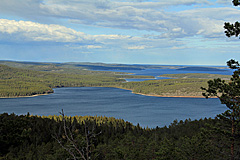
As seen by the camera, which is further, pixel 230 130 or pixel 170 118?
pixel 170 118

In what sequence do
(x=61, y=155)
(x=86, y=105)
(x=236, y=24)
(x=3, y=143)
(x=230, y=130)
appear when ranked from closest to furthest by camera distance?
(x=236, y=24)
(x=230, y=130)
(x=61, y=155)
(x=3, y=143)
(x=86, y=105)

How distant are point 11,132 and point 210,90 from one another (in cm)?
6327

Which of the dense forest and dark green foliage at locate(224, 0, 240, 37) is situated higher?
dark green foliage at locate(224, 0, 240, 37)

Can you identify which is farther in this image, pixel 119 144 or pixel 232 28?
pixel 119 144

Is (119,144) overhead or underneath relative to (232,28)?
underneath

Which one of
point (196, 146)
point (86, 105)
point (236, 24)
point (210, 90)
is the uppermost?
point (236, 24)

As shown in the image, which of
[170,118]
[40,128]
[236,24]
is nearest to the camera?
[236,24]

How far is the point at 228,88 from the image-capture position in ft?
88.1

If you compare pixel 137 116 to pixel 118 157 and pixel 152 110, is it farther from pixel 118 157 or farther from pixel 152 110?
pixel 118 157

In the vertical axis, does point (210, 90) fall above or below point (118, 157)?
above

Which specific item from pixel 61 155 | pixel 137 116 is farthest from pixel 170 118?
pixel 61 155

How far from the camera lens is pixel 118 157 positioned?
53.9m

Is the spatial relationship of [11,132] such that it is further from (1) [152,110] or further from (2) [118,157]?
(1) [152,110]

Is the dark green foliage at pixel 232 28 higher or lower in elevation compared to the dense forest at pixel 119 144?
higher
